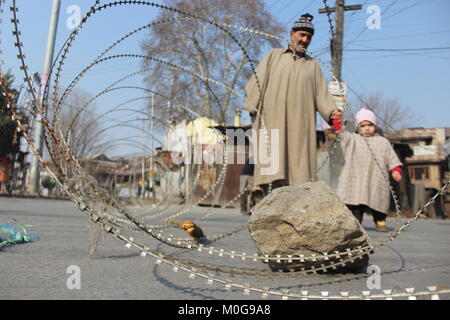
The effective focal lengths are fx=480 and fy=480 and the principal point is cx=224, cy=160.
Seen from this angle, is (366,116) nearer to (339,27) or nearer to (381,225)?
(381,225)

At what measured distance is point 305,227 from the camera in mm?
2766

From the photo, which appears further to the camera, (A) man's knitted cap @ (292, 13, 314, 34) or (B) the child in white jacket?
(B) the child in white jacket

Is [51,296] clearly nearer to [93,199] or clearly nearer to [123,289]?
[123,289]

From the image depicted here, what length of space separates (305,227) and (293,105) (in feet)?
8.50

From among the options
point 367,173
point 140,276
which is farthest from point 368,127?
point 140,276

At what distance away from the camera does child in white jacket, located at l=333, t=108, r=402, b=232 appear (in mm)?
6301

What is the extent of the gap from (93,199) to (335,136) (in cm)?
356

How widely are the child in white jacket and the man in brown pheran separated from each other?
1147 millimetres

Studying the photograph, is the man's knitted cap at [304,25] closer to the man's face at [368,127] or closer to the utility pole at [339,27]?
the man's face at [368,127]

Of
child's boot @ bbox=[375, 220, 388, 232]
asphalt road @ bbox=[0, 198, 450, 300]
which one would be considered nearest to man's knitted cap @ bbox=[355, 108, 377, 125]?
child's boot @ bbox=[375, 220, 388, 232]

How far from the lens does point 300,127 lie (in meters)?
5.10

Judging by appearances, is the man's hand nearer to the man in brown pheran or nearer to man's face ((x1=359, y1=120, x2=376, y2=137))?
the man in brown pheran

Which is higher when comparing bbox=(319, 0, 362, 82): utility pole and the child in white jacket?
bbox=(319, 0, 362, 82): utility pole
